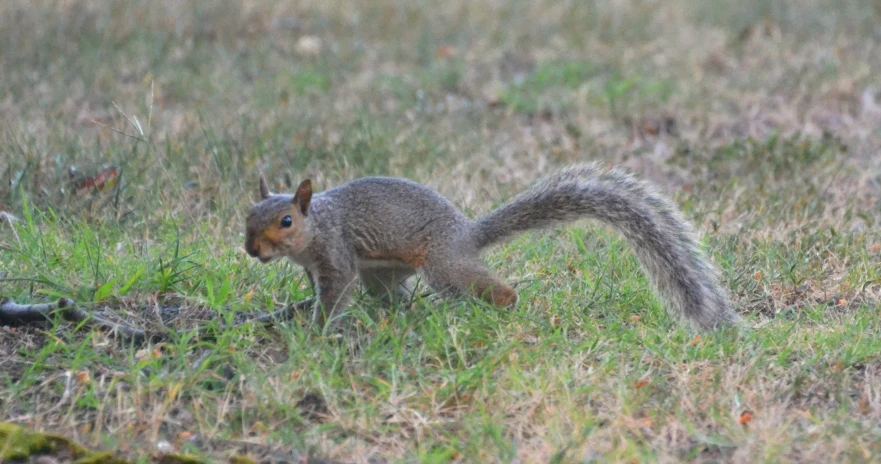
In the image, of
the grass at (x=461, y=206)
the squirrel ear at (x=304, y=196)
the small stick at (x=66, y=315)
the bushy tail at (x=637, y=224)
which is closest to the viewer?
the grass at (x=461, y=206)

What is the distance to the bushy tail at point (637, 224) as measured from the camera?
387 cm

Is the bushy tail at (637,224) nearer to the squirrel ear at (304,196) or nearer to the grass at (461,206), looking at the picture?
the grass at (461,206)

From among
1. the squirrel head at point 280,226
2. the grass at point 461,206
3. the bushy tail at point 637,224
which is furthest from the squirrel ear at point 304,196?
the bushy tail at point 637,224

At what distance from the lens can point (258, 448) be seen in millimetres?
3117

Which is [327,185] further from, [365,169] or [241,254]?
[241,254]

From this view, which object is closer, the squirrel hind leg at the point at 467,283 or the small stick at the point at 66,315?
the small stick at the point at 66,315

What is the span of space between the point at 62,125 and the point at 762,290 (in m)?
3.98

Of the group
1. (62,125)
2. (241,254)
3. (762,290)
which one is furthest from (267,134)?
(762,290)

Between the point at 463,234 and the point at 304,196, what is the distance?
0.61 meters

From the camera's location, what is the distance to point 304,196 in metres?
3.79

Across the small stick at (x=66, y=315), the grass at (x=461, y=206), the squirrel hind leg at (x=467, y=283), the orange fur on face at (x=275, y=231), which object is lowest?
the grass at (x=461, y=206)

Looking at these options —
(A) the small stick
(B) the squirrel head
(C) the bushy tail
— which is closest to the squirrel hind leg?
(C) the bushy tail

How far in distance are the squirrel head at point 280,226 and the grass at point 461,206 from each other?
256 millimetres

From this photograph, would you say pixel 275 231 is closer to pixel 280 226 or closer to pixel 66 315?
pixel 280 226
